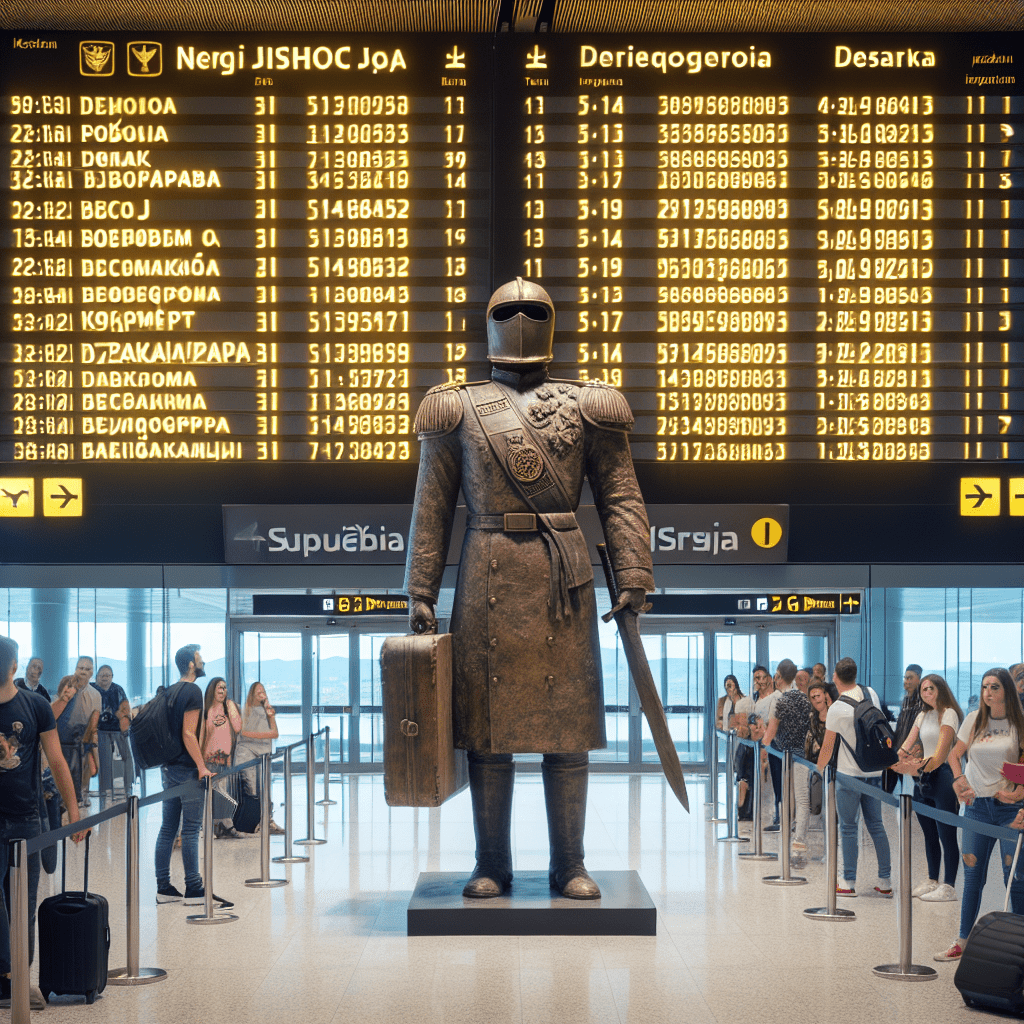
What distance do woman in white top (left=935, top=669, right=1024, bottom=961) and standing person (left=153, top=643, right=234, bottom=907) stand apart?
4.33m

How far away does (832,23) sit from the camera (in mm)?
8805

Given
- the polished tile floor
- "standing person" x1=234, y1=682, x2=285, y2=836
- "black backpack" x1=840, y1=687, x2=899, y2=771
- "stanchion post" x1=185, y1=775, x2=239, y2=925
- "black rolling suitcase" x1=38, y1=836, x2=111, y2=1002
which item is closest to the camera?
the polished tile floor

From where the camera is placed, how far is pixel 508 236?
8430 mm

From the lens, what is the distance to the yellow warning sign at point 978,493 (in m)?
8.39

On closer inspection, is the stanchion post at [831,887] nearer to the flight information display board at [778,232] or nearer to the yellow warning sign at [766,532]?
the yellow warning sign at [766,532]

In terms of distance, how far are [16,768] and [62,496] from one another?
292cm

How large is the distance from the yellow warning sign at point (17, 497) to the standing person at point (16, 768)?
2557 millimetres

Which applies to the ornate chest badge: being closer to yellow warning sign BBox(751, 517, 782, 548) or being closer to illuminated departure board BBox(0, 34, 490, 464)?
illuminated departure board BBox(0, 34, 490, 464)

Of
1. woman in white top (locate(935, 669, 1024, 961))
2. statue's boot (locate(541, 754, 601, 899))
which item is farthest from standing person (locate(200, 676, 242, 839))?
woman in white top (locate(935, 669, 1024, 961))

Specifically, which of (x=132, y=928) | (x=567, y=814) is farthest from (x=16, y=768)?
(x=567, y=814)

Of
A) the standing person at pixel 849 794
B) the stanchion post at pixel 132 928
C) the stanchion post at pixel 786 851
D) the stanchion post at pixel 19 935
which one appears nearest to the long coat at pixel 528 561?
the stanchion post at pixel 132 928

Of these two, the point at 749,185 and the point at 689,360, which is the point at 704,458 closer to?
the point at 689,360

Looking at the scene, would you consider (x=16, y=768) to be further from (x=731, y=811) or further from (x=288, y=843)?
(x=731, y=811)

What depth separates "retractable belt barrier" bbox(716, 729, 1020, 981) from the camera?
5898 mm
